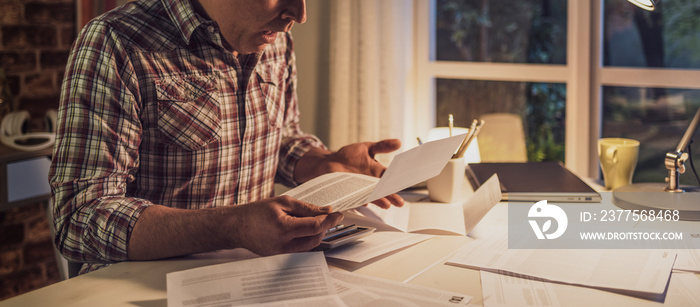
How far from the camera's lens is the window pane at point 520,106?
2.86 metres

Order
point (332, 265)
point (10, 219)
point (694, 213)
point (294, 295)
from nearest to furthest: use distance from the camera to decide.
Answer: point (294, 295) → point (332, 265) → point (694, 213) → point (10, 219)

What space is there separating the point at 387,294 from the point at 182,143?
2.07ft

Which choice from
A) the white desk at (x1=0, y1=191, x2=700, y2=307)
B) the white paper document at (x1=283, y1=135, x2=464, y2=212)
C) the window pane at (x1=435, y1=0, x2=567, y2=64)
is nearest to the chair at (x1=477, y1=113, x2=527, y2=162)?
the window pane at (x1=435, y1=0, x2=567, y2=64)

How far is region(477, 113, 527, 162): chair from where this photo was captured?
288cm

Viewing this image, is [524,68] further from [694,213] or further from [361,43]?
[694,213]

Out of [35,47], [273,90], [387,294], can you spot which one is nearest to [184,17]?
[273,90]

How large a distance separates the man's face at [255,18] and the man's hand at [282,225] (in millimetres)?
437

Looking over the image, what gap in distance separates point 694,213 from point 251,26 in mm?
940

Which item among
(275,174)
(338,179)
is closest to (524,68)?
(275,174)

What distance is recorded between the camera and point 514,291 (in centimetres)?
92

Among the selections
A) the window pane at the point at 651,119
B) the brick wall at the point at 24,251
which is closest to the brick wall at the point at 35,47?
the brick wall at the point at 24,251

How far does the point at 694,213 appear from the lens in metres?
1.28

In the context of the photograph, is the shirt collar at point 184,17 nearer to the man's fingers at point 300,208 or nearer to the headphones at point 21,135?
the man's fingers at point 300,208

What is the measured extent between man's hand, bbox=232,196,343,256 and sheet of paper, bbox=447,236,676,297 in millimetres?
220
